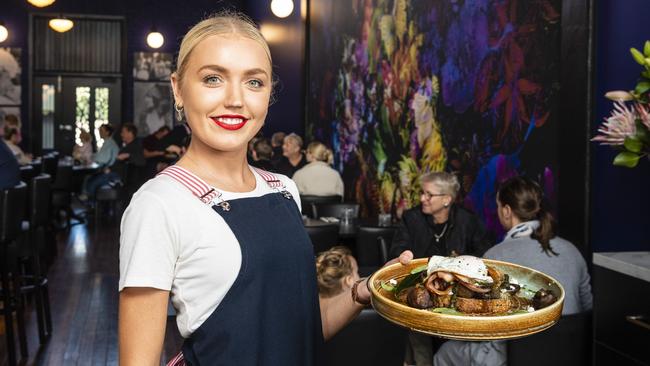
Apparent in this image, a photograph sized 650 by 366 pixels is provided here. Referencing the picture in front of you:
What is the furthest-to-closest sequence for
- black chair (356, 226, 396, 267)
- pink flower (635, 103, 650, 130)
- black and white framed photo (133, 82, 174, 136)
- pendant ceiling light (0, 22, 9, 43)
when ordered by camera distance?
black and white framed photo (133, 82, 174, 136), pendant ceiling light (0, 22, 9, 43), black chair (356, 226, 396, 267), pink flower (635, 103, 650, 130)

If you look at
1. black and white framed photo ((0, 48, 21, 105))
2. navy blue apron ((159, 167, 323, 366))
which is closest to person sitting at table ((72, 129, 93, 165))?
black and white framed photo ((0, 48, 21, 105))

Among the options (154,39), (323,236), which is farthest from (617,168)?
(154,39)

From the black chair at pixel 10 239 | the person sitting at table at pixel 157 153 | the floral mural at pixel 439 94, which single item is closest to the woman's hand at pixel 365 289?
the floral mural at pixel 439 94

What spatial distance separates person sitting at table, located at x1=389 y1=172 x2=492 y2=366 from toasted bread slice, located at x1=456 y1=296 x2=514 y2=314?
10.0ft

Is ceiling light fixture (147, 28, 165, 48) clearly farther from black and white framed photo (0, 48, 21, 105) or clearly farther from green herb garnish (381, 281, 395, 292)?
green herb garnish (381, 281, 395, 292)

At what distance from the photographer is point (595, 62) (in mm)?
3379

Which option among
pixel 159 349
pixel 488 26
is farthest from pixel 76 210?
pixel 159 349

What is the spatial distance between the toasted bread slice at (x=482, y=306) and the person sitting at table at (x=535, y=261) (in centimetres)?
183

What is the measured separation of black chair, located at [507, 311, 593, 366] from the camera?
8.60 feet

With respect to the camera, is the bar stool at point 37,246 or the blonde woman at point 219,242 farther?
the bar stool at point 37,246

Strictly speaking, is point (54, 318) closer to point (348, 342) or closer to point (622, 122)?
point (348, 342)

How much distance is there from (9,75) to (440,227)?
1213cm

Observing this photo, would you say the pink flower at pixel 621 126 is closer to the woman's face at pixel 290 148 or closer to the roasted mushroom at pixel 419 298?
the roasted mushroom at pixel 419 298

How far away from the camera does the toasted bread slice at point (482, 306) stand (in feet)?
4.26
